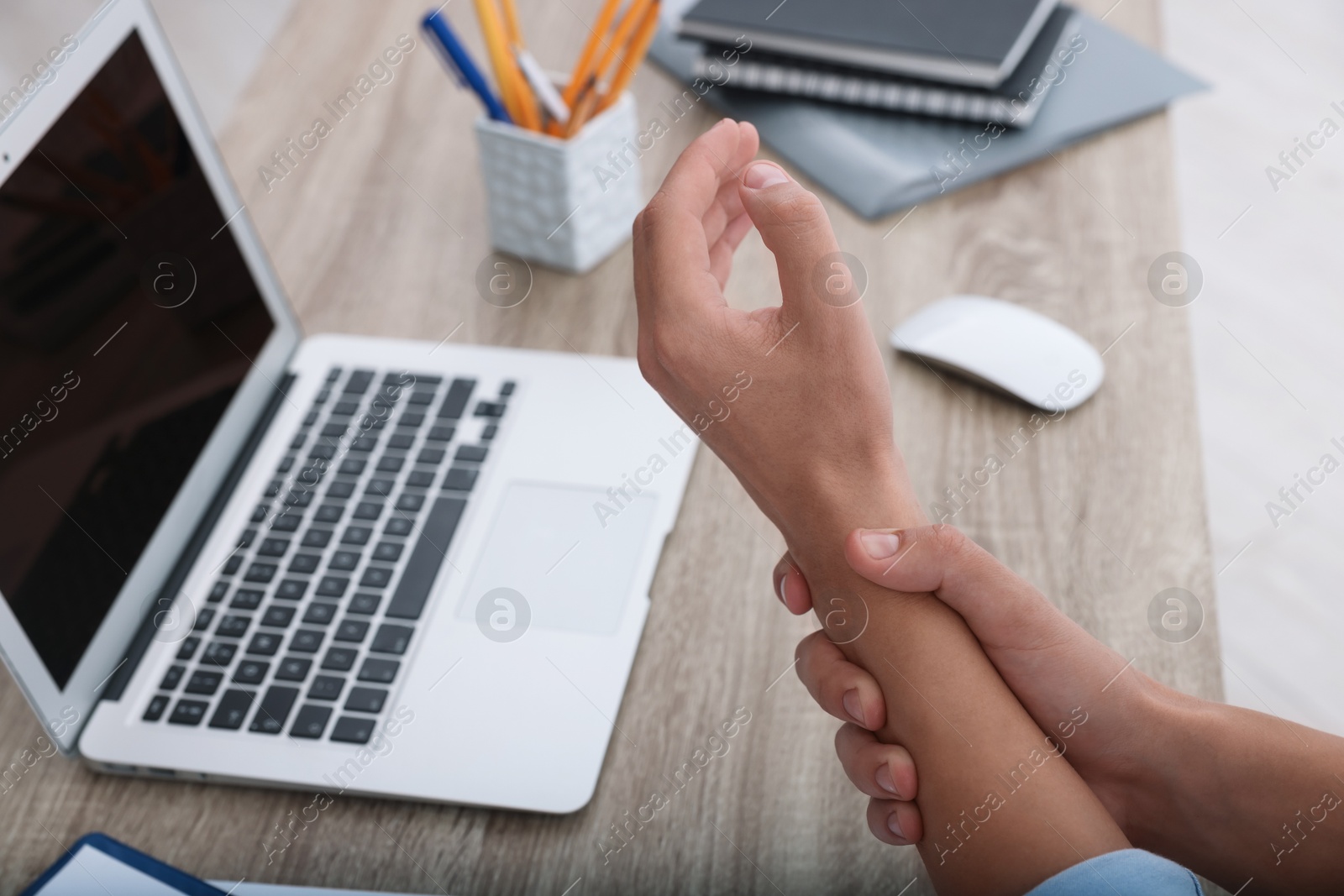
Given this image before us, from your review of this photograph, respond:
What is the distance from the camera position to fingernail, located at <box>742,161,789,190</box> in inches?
25.2

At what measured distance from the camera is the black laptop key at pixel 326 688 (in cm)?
69

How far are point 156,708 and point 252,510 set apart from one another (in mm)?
172

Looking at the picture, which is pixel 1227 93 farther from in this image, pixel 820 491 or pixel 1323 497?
pixel 820 491

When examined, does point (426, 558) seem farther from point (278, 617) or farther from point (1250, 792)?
point (1250, 792)

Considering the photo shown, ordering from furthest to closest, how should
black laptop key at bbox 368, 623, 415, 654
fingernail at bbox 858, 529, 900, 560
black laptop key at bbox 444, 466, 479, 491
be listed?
black laptop key at bbox 444, 466, 479, 491
black laptop key at bbox 368, 623, 415, 654
fingernail at bbox 858, 529, 900, 560

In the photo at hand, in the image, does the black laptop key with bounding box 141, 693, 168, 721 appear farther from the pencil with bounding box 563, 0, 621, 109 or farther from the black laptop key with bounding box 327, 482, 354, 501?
the pencil with bounding box 563, 0, 621, 109

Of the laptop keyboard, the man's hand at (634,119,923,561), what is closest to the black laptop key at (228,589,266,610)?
the laptop keyboard

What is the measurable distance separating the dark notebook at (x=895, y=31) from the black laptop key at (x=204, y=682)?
809 millimetres

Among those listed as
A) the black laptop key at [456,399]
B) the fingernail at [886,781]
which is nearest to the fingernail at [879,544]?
the fingernail at [886,781]

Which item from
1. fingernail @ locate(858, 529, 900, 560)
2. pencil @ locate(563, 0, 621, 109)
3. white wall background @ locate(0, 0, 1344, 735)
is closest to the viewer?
fingernail @ locate(858, 529, 900, 560)

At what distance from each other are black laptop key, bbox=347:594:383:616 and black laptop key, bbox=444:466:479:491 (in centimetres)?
11

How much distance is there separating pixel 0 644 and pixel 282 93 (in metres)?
0.83

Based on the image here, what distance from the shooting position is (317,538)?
782mm

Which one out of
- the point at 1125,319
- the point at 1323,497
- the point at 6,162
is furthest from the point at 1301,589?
the point at 6,162
